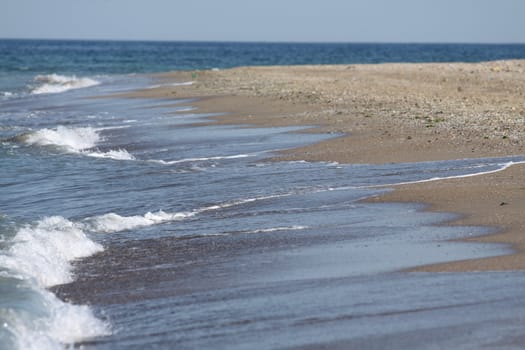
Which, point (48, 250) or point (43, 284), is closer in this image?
point (43, 284)

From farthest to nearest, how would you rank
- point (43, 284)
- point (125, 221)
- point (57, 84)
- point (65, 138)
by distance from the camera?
point (57, 84), point (65, 138), point (125, 221), point (43, 284)

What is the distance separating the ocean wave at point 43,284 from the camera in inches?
257

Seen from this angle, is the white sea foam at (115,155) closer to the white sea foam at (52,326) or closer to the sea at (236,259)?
the sea at (236,259)

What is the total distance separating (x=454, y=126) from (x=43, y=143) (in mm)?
8122

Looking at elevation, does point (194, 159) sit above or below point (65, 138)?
above

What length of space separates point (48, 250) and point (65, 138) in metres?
11.0

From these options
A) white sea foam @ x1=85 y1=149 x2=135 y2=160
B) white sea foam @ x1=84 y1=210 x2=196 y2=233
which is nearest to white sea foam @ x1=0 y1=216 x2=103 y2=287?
white sea foam @ x1=84 y1=210 x2=196 y2=233

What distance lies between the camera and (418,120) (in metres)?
18.6

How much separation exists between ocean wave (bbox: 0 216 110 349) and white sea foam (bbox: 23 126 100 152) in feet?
28.2

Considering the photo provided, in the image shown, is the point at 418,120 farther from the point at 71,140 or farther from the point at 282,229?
the point at 282,229

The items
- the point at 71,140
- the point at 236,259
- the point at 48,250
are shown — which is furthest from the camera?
the point at 71,140

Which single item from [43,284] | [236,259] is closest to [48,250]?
[43,284]

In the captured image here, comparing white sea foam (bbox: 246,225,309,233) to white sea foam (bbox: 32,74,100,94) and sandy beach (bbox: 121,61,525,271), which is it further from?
white sea foam (bbox: 32,74,100,94)

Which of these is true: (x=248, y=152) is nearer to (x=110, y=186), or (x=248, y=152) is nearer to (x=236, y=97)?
(x=110, y=186)
